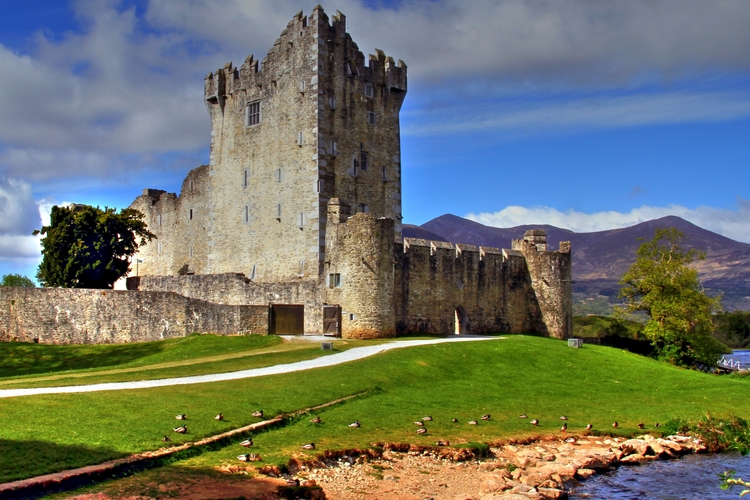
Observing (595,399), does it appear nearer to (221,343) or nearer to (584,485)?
(584,485)

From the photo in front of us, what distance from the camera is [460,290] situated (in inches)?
1825

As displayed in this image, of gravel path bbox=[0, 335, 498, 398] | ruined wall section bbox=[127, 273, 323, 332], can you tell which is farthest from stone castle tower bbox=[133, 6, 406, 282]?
gravel path bbox=[0, 335, 498, 398]

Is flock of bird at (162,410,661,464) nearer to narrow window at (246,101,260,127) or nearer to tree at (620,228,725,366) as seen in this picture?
tree at (620,228,725,366)

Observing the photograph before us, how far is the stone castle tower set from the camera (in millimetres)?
47594

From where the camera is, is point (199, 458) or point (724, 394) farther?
point (724, 394)

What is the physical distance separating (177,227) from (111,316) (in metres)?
17.8

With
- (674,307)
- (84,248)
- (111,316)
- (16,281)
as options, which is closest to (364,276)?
(111,316)

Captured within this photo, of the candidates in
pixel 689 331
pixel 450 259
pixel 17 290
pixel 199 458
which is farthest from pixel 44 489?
pixel 689 331

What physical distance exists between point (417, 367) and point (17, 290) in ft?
98.8

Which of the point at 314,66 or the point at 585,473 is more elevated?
the point at 314,66

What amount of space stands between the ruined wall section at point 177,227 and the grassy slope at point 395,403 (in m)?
29.6

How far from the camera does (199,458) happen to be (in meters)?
16.4

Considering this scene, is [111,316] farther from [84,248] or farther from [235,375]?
[235,375]

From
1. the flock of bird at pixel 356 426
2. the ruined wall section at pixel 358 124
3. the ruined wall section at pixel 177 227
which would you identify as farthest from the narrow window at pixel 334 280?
the ruined wall section at pixel 177 227
